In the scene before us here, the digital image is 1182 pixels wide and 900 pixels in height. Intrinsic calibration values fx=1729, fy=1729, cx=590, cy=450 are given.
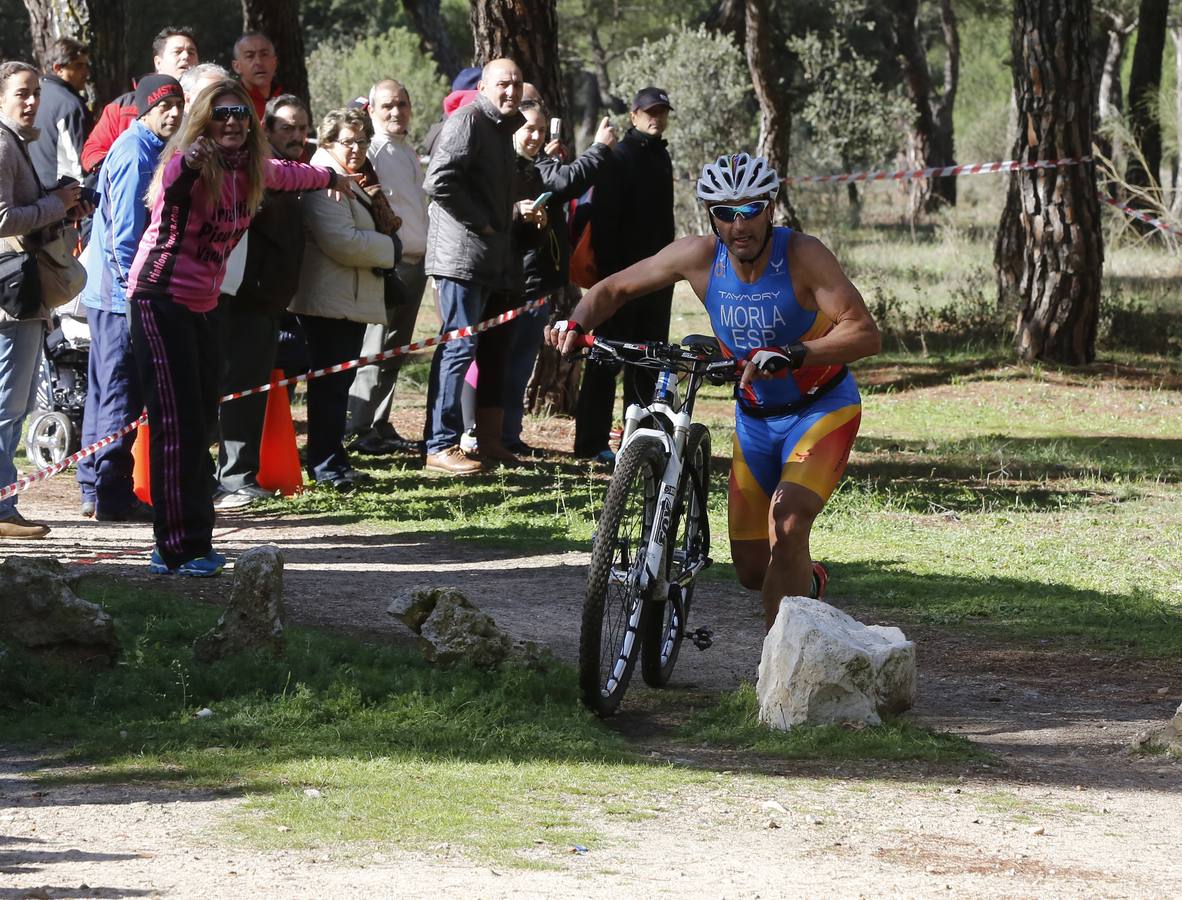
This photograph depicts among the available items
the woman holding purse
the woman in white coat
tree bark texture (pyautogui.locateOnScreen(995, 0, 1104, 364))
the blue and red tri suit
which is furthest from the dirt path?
tree bark texture (pyautogui.locateOnScreen(995, 0, 1104, 364))

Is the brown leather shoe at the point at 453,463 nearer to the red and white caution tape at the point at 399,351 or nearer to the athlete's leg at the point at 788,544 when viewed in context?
the red and white caution tape at the point at 399,351

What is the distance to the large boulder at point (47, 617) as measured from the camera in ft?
19.0

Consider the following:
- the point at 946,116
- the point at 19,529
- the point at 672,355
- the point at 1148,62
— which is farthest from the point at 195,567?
the point at 946,116

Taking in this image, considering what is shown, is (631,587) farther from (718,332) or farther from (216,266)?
(216,266)

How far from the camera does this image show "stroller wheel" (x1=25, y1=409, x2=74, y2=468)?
10.4 meters

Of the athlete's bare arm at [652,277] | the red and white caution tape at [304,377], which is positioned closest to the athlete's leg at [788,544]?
the athlete's bare arm at [652,277]

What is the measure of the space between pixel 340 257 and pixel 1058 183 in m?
7.93

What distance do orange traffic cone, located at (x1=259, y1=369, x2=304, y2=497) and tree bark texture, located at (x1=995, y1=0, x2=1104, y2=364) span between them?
8144mm

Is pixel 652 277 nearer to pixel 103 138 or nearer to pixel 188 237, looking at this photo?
pixel 188 237

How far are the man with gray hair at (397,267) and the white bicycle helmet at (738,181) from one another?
4568mm

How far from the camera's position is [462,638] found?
19.5 feet

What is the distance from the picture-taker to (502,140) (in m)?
10.5

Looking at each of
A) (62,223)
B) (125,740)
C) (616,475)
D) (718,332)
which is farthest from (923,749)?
(62,223)

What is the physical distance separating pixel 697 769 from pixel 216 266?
133 inches
